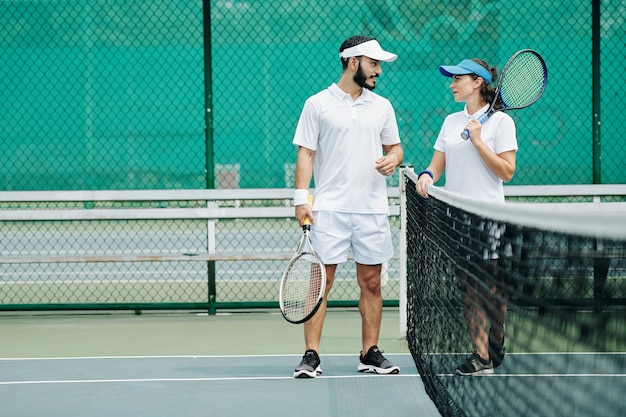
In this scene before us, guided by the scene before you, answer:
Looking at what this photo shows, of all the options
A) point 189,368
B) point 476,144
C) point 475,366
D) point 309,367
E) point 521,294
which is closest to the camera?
point 521,294

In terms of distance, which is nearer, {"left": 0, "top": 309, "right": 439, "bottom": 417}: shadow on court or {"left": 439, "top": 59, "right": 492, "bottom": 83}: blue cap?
{"left": 0, "top": 309, "right": 439, "bottom": 417}: shadow on court

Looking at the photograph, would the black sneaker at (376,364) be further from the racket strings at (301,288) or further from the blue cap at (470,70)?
the blue cap at (470,70)

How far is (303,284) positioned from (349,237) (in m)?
0.36

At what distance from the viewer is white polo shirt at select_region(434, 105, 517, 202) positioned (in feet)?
17.2

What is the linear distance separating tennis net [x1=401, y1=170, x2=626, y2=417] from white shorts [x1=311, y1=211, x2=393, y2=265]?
22 centimetres

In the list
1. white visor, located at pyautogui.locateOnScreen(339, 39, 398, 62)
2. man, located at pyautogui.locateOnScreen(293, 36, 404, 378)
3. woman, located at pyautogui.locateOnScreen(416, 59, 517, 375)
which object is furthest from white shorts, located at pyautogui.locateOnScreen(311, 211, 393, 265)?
white visor, located at pyautogui.locateOnScreen(339, 39, 398, 62)

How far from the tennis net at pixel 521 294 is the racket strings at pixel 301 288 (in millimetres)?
551

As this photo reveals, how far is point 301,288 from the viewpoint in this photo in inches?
228

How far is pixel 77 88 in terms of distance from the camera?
8445 millimetres

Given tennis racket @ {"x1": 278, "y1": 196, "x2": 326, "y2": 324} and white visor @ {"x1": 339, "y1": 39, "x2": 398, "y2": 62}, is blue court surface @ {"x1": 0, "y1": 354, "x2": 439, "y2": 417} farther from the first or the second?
white visor @ {"x1": 339, "y1": 39, "x2": 398, "y2": 62}

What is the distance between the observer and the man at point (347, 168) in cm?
564

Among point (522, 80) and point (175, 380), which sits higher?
point (522, 80)

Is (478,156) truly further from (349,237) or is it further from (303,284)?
(303,284)

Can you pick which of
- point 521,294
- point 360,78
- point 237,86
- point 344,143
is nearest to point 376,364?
point 344,143
